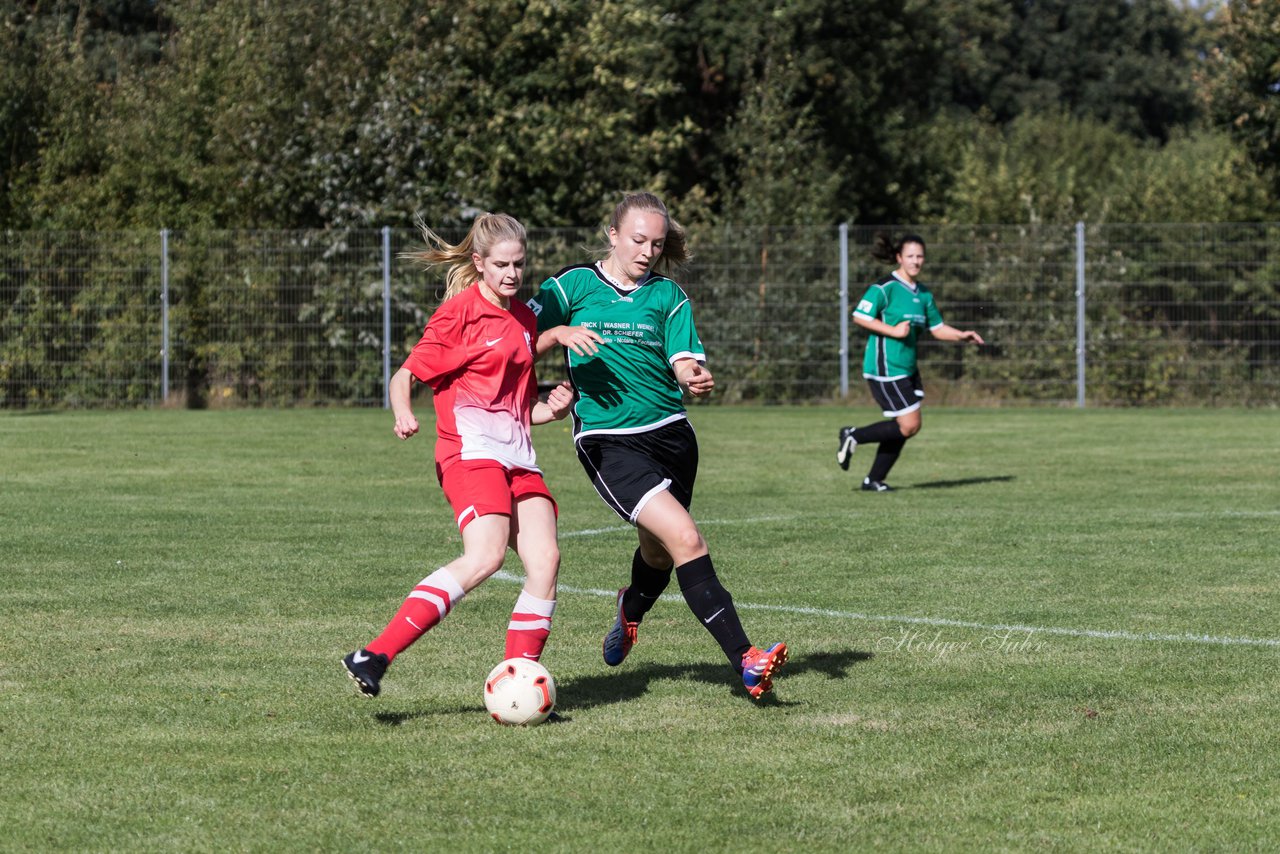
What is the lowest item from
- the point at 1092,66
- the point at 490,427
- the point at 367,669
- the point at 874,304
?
the point at 367,669

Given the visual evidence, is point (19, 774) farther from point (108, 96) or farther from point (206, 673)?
point (108, 96)

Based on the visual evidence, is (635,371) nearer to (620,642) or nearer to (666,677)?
(620,642)

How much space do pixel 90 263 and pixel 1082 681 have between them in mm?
20447

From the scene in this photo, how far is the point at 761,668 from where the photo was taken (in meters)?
5.80

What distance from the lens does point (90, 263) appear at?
2414 centimetres

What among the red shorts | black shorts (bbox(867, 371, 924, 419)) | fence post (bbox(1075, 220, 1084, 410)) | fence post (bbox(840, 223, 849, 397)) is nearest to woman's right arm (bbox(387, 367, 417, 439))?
the red shorts

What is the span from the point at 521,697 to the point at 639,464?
3.49ft

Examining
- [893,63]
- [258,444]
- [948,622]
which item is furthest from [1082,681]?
[893,63]

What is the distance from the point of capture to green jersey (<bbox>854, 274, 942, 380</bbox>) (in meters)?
14.1

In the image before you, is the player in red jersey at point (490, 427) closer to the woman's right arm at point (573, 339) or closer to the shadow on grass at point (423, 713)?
the woman's right arm at point (573, 339)

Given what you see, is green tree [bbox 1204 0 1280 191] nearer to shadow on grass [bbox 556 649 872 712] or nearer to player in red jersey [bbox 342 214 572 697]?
shadow on grass [bbox 556 649 872 712]

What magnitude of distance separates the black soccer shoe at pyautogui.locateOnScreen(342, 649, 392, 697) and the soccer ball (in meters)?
0.37

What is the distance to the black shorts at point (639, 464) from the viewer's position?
6188mm

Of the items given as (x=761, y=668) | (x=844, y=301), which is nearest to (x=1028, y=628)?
(x=761, y=668)
